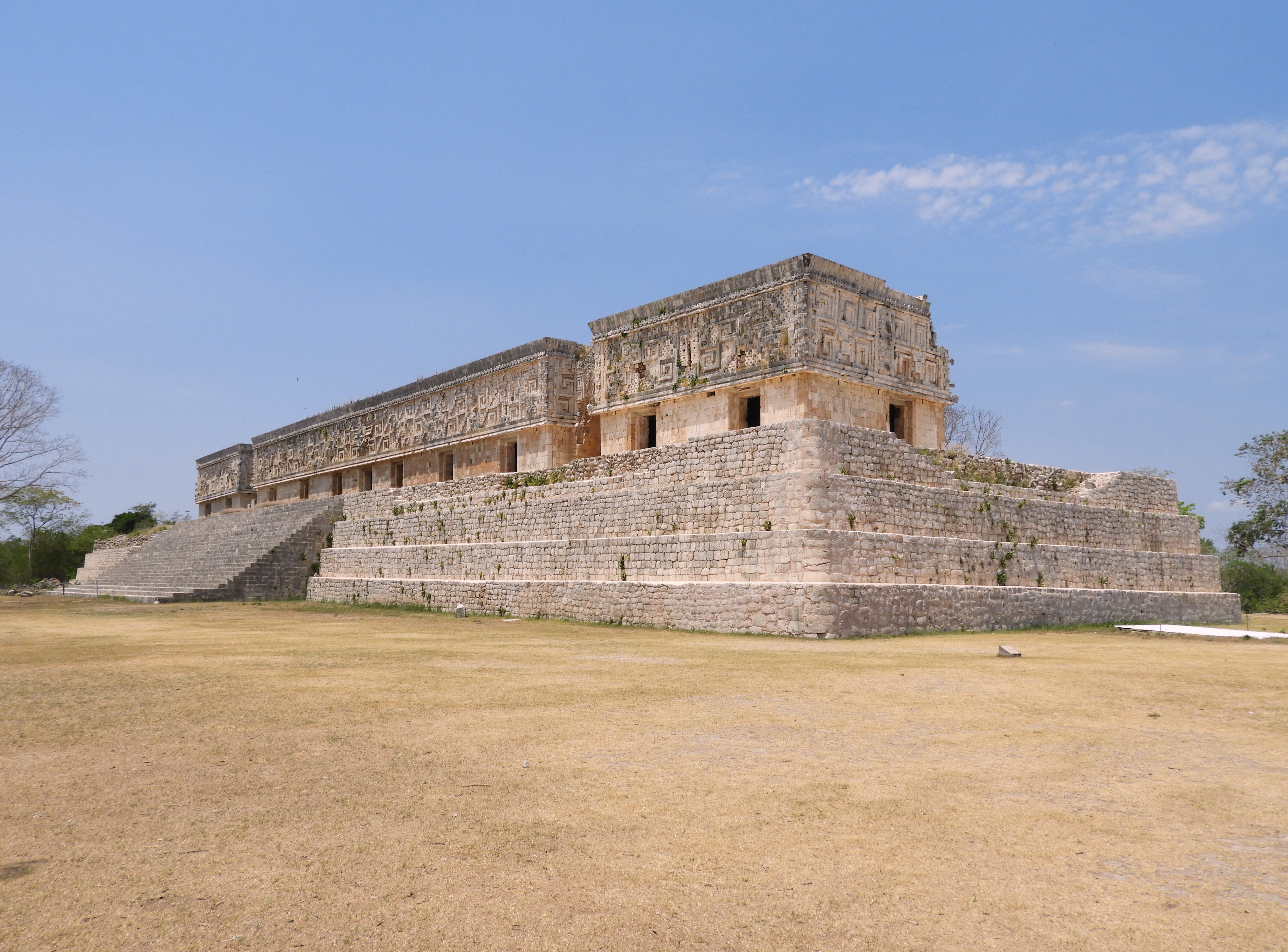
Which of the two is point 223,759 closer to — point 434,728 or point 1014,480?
point 434,728

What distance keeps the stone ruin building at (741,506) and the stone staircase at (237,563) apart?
3.8 inches

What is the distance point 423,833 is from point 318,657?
598 centimetres

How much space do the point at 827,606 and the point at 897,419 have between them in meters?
7.71

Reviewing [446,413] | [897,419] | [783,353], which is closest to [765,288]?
[783,353]

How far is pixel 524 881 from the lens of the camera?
2.65 meters

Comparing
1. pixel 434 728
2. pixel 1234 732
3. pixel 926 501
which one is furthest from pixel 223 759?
pixel 926 501

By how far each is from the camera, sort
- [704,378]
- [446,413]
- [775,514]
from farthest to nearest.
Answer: [446,413] < [704,378] < [775,514]

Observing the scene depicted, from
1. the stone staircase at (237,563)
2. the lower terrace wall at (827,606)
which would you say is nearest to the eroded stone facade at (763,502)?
the lower terrace wall at (827,606)

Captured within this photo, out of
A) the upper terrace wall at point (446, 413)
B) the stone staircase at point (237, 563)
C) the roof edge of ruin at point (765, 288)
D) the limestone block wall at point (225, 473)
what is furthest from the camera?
the limestone block wall at point (225, 473)

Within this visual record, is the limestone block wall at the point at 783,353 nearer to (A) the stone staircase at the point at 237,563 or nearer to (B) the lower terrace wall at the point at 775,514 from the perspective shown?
(B) the lower terrace wall at the point at 775,514

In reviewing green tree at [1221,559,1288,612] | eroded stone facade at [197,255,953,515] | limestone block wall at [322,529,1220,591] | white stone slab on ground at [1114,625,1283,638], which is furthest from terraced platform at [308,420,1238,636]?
green tree at [1221,559,1288,612]

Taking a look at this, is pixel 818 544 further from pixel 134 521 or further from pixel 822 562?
pixel 134 521

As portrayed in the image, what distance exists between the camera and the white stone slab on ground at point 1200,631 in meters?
11.8

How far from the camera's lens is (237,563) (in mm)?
22281
